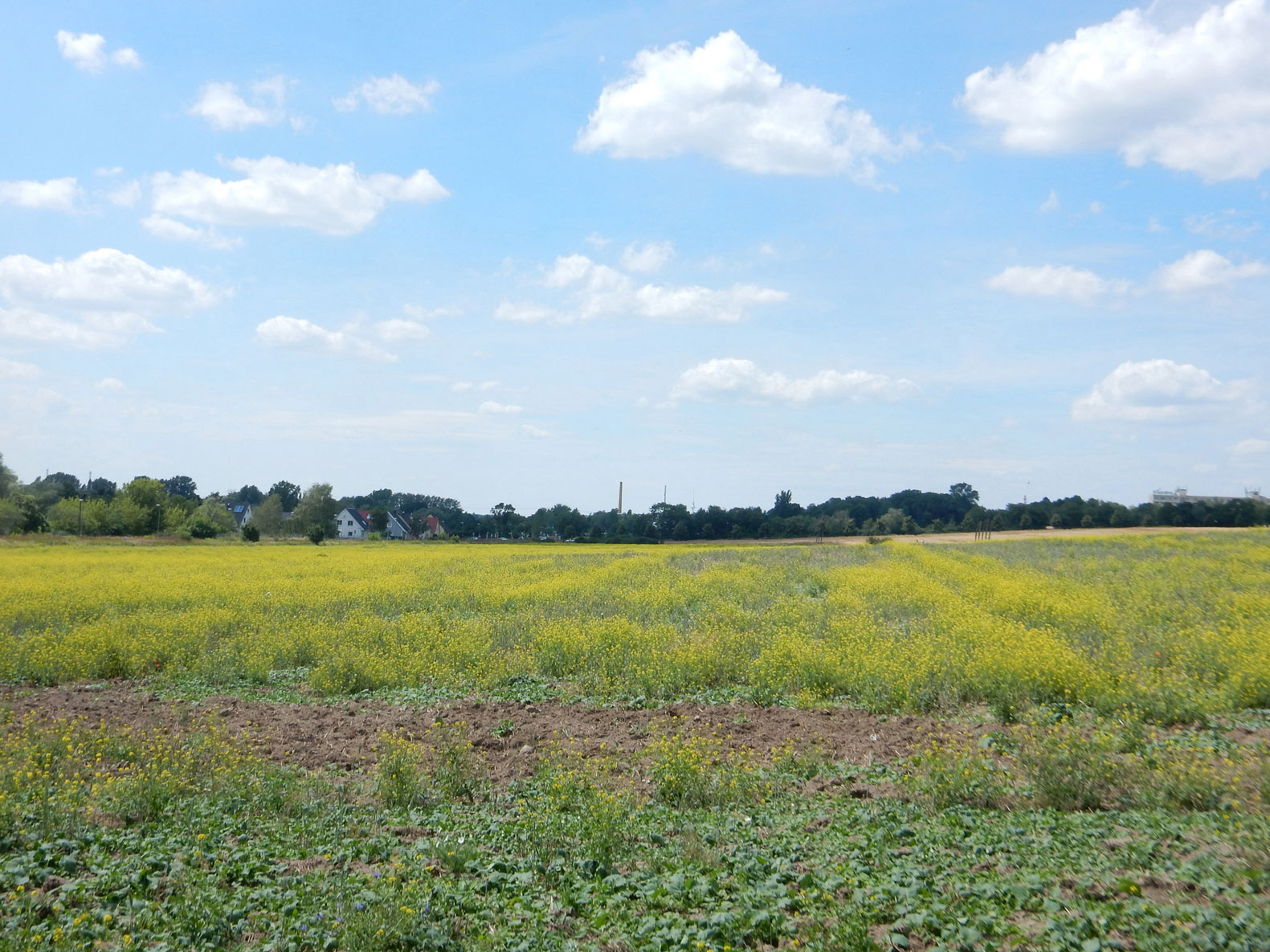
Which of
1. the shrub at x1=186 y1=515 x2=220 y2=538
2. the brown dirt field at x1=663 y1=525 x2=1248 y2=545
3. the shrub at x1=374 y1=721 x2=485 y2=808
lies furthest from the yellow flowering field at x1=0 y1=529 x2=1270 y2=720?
the shrub at x1=186 y1=515 x2=220 y2=538

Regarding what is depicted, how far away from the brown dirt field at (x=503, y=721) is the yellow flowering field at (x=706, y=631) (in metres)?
0.97

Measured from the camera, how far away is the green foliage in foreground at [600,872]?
5.12 metres

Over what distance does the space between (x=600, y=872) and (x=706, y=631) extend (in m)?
9.98

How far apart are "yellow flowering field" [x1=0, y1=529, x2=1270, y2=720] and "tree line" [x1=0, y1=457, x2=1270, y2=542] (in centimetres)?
4689

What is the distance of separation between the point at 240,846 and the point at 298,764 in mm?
2537

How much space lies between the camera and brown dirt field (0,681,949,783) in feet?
31.0

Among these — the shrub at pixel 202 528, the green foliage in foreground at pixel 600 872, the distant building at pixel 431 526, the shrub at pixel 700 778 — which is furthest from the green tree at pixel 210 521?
the shrub at pixel 700 778

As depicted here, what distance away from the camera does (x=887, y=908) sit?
5.38 metres

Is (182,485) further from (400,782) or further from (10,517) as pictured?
(400,782)

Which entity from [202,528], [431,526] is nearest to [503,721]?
[202,528]

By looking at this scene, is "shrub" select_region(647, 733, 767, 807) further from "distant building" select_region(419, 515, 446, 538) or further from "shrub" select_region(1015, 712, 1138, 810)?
"distant building" select_region(419, 515, 446, 538)

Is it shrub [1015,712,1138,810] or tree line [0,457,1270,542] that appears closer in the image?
shrub [1015,712,1138,810]

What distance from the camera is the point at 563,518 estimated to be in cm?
8506

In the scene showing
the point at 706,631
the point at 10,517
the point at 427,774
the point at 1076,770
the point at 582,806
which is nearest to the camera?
the point at 1076,770
